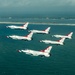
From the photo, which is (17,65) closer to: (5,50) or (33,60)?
(33,60)

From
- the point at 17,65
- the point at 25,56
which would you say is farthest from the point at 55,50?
the point at 17,65

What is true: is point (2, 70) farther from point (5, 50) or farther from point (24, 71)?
point (5, 50)

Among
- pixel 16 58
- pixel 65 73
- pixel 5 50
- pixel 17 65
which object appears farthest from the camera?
pixel 5 50

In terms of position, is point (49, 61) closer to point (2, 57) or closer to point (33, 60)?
point (33, 60)

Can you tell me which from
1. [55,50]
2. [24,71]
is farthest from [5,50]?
[24,71]

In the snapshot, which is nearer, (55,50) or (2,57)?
(2,57)

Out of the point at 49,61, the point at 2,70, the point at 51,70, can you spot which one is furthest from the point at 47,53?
the point at 2,70

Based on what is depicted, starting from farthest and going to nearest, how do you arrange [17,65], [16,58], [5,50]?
[5,50] < [16,58] < [17,65]

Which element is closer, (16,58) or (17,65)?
(17,65)
